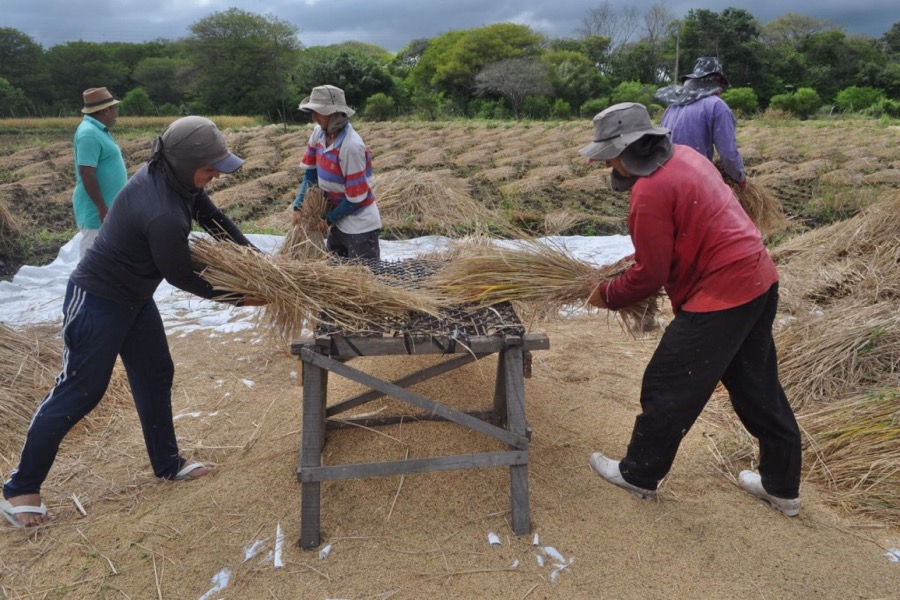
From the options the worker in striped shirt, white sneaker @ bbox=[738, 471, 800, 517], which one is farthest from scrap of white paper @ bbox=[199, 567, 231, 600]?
white sneaker @ bbox=[738, 471, 800, 517]

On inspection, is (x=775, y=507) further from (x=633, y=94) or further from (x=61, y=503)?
(x=633, y=94)

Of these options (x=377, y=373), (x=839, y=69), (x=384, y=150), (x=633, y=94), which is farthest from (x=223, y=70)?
(x=377, y=373)

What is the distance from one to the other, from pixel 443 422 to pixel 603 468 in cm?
75

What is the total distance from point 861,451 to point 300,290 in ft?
7.61

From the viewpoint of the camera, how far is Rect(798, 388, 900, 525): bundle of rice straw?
2.36 meters

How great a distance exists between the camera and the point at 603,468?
2.49 m

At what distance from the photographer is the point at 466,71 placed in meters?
33.5

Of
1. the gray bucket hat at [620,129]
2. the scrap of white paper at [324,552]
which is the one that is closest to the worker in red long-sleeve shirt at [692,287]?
the gray bucket hat at [620,129]

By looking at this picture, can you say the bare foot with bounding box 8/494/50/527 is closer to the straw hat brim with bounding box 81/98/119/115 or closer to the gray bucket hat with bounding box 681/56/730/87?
the straw hat brim with bounding box 81/98/119/115

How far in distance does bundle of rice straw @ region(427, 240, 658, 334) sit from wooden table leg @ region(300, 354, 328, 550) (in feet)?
1.99

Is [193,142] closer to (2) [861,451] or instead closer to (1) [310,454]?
(1) [310,454]

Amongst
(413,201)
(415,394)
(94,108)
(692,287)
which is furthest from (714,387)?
(413,201)

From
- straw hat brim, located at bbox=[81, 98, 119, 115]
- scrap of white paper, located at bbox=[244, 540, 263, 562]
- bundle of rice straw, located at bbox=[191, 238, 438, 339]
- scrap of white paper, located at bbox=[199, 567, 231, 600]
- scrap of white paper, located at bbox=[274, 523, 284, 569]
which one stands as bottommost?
scrap of white paper, located at bbox=[199, 567, 231, 600]

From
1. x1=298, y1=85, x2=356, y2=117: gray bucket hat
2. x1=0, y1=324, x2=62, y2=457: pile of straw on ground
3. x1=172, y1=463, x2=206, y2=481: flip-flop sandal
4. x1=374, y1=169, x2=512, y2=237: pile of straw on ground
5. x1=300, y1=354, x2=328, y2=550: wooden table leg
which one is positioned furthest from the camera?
x1=374, y1=169, x2=512, y2=237: pile of straw on ground
